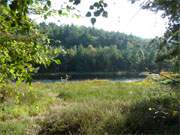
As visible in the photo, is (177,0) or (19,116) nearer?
(177,0)

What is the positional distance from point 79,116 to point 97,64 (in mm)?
92960

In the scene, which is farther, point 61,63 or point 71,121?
point 71,121

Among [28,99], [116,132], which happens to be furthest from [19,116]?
[116,132]

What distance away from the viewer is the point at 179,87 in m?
4.74

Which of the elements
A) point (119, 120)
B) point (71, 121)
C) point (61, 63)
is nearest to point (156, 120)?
point (119, 120)

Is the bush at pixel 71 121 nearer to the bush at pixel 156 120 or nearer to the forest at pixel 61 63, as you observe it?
the forest at pixel 61 63

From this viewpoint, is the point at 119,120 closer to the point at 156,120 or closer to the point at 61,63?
the point at 156,120

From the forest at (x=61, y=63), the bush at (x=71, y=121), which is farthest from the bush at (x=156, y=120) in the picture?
the bush at (x=71, y=121)

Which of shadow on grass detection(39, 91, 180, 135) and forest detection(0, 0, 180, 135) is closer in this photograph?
forest detection(0, 0, 180, 135)

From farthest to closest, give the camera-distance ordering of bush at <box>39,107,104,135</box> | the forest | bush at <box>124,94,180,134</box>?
bush at <box>39,107,104,135</box> → bush at <box>124,94,180,134</box> → the forest

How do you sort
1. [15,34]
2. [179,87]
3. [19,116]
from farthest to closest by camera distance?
[19,116] < [179,87] < [15,34]

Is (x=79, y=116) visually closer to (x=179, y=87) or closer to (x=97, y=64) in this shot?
(x=179, y=87)

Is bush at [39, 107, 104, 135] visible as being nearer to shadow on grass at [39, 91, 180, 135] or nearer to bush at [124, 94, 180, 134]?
shadow on grass at [39, 91, 180, 135]

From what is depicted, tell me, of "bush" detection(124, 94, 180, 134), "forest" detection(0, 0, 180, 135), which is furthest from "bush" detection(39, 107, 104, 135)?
"bush" detection(124, 94, 180, 134)
